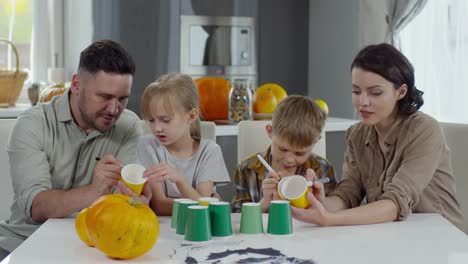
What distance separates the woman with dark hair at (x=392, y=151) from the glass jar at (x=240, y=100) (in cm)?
110

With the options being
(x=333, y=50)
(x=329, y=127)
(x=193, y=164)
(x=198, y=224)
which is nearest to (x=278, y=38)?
(x=333, y=50)

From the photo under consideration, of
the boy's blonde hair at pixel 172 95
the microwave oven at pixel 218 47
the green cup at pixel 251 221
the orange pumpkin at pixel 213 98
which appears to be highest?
the microwave oven at pixel 218 47

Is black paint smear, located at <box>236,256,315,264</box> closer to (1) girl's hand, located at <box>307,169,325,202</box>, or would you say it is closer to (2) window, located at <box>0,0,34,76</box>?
(1) girl's hand, located at <box>307,169,325,202</box>

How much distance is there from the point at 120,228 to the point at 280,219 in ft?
1.43

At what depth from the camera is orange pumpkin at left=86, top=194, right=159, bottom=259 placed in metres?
1.56

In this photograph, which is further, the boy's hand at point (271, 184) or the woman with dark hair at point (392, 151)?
the woman with dark hair at point (392, 151)

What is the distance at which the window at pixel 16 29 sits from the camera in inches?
179

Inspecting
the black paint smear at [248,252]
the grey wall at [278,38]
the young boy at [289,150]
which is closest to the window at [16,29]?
the grey wall at [278,38]

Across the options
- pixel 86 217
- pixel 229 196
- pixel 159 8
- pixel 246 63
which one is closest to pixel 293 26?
pixel 246 63

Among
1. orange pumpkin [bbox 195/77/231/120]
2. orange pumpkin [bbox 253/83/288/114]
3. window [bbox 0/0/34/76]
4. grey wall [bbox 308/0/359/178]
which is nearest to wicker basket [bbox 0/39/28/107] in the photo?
window [bbox 0/0/34/76]

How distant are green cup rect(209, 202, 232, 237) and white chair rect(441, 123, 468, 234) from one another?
3.37 feet

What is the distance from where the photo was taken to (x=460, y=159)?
2.53 meters

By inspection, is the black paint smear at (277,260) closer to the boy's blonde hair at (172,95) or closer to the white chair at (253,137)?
the boy's blonde hair at (172,95)

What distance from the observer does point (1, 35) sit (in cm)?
456
